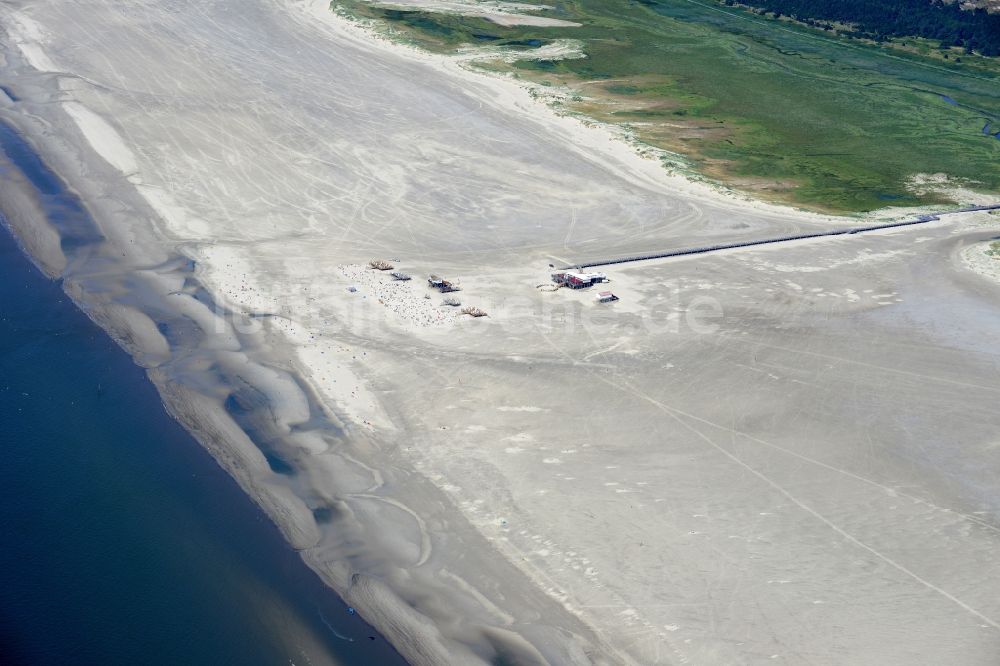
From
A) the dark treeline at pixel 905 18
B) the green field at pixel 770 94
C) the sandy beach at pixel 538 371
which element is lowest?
the sandy beach at pixel 538 371

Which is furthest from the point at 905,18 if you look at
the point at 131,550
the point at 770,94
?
the point at 131,550

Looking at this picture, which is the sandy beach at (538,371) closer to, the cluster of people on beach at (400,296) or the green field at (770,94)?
the cluster of people on beach at (400,296)

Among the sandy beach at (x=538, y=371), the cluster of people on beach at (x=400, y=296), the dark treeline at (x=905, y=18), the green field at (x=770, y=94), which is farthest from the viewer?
the dark treeline at (x=905, y=18)

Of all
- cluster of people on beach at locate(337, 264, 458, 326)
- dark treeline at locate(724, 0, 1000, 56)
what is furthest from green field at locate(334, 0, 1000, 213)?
cluster of people on beach at locate(337, 264, 458, 326)

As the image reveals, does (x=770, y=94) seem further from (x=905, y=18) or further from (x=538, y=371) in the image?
(x=538, y=371)

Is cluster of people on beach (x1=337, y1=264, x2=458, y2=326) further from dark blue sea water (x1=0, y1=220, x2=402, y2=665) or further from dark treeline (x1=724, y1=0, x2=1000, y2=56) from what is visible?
dark treeline (x1=724, y1=0, x2=1000, y2=56)

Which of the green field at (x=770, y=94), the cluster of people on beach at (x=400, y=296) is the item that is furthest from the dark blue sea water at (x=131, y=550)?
the green field at (x=770, y=94)
